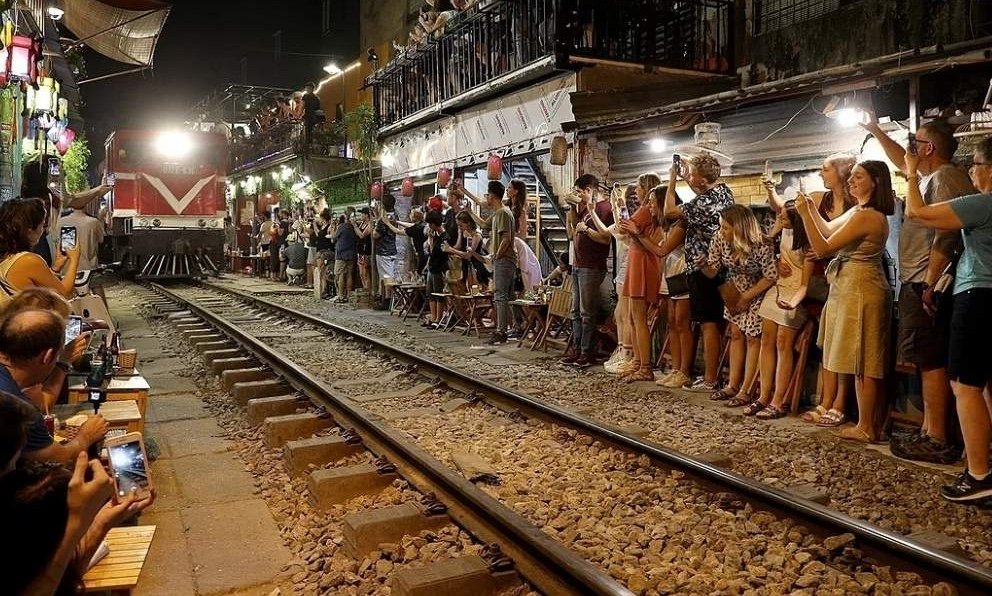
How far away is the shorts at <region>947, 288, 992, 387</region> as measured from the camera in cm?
433

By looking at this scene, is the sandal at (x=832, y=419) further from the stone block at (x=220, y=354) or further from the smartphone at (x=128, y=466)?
the stone block at (x=220, y=354)

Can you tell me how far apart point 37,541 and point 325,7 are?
3122cm

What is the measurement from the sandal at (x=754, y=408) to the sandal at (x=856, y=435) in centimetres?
80

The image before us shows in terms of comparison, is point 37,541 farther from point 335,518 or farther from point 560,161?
point 560,161

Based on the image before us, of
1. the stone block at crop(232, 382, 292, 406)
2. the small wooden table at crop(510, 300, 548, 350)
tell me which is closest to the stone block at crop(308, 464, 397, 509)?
the stone block at crop(232, 382, 292, 406)

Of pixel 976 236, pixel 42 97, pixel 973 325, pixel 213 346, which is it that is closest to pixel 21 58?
pixel 213 346

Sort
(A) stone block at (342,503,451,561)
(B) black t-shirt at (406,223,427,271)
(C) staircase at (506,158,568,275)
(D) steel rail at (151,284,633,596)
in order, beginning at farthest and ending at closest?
(B) black t-shirt at (406,223,427,271), (C) staircase at (506,158,568,275), (A) stone block at (342,503,451,561), (D) steel rail at (151,284,633,596)

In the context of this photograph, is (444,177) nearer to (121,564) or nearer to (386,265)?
(386,265)

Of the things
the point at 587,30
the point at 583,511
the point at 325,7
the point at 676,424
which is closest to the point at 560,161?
the point at 587,30

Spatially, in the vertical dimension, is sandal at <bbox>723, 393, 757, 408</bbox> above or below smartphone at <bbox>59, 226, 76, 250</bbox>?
below

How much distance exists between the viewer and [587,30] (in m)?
12.6

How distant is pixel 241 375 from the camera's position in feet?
26.7

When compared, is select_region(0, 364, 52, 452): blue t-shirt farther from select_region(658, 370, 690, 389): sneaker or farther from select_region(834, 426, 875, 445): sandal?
select_region(658, 370, 690, 389): sneaker

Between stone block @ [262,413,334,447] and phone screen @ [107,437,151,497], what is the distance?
318 centimetres
